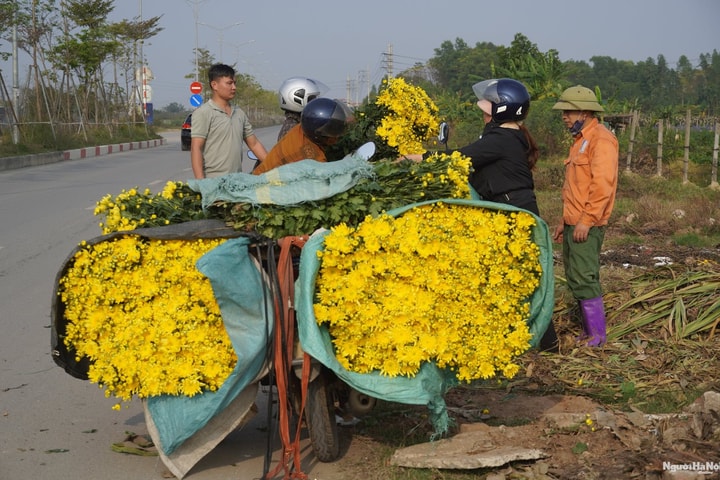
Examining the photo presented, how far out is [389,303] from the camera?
4117mm

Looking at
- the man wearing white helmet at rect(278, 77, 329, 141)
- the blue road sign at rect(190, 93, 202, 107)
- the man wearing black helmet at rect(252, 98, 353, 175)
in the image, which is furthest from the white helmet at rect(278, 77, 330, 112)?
the blue road sign at rect(190, 93, 202, 107)

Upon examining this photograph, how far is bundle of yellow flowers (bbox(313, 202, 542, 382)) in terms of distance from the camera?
161 inches

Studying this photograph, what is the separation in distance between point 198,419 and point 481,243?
1.53 metres

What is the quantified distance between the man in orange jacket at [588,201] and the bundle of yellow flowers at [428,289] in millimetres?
1755

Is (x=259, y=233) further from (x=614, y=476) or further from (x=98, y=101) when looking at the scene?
(x=98, y=101)

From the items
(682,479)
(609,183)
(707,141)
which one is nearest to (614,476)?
(682,479)

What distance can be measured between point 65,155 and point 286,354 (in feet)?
78.6

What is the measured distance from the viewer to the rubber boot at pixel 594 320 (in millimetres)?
6016

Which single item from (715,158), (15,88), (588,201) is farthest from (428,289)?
(15,88)

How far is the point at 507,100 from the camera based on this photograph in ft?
17.5

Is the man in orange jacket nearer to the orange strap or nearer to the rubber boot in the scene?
the rubber boot

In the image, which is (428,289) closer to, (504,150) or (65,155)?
(504,150)

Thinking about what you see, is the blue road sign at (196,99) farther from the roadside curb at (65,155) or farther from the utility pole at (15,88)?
the utility pole at (15,88)

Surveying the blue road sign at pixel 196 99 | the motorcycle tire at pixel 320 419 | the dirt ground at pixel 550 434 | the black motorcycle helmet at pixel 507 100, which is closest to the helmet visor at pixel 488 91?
the black motorcycle helmet at pixel 507 100
